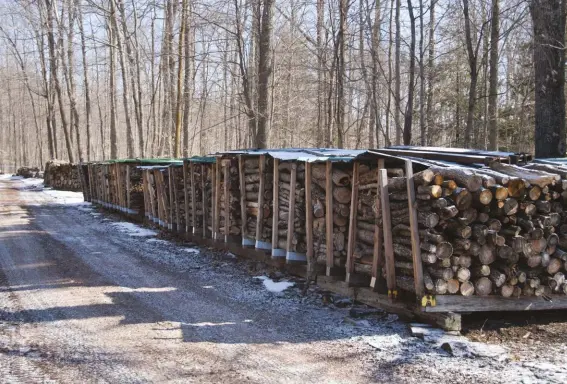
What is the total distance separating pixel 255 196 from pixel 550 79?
6162mm

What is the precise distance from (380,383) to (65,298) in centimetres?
463

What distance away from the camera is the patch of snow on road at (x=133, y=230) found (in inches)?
495

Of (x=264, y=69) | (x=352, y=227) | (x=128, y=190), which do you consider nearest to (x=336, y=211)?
(x=352, y=227)

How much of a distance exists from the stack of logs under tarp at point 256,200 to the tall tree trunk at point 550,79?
5.42m

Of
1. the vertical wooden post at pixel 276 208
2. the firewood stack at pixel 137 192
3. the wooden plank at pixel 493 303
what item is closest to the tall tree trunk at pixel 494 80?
the vertical wooden post at pixel 276 208

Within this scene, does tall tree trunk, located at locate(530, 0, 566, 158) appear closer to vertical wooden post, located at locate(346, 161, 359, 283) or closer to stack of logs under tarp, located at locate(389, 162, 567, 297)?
stack of logs under tarp, located at locate(389, 162, 567, 297)

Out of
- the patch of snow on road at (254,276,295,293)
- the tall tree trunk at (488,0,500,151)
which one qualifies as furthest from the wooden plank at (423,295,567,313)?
the tall tree trunk at (488,0,500,151)

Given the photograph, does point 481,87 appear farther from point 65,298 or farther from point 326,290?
point 65,298

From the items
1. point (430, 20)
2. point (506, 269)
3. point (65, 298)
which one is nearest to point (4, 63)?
point (430, 20)

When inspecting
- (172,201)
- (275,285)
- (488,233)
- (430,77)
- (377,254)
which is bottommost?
(275,285)

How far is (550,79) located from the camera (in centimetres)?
921

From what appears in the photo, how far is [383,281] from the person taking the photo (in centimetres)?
596

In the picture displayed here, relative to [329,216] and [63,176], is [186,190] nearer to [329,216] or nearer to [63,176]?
[329,216]

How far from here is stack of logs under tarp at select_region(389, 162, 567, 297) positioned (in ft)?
16.7
